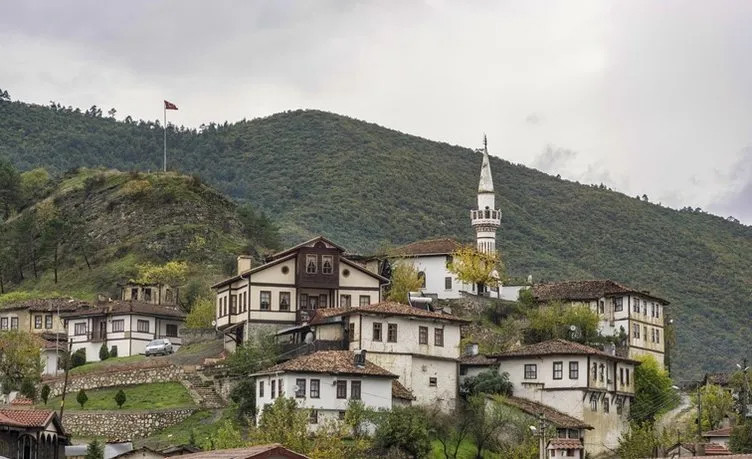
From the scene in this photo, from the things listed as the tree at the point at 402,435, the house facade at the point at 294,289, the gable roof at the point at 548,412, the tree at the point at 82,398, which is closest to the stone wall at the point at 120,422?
the tree at the point at 82,398

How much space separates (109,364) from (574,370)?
101ft

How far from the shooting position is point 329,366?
89375 millimetres

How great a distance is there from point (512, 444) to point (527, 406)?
17.2ft

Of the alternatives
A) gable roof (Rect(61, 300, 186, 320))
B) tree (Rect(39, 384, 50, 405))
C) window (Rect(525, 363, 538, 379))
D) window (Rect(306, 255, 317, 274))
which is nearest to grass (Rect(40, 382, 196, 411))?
tree (Rect(39, 384, 50, 405))

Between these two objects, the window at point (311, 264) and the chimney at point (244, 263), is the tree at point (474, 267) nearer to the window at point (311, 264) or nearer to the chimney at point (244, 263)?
the chimney at point (244, 263)

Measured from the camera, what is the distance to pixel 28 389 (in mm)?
101188

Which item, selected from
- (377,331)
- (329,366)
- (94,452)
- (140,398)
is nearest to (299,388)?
(329,366)

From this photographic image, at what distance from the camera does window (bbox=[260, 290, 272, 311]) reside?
105562 mm

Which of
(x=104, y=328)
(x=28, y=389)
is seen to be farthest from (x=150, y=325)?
(x=28, y=389)

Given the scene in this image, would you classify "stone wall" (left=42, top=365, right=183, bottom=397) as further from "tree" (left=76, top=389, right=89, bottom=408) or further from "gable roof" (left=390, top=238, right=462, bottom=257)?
"gable roof" (left=390, top=238, right=462, bottom=257)

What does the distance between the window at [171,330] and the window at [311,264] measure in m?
17.3

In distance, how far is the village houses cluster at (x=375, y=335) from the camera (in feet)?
297

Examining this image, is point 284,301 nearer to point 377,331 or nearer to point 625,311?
point 377,331

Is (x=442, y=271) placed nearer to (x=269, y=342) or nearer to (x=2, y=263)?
(x=269, y=342)
